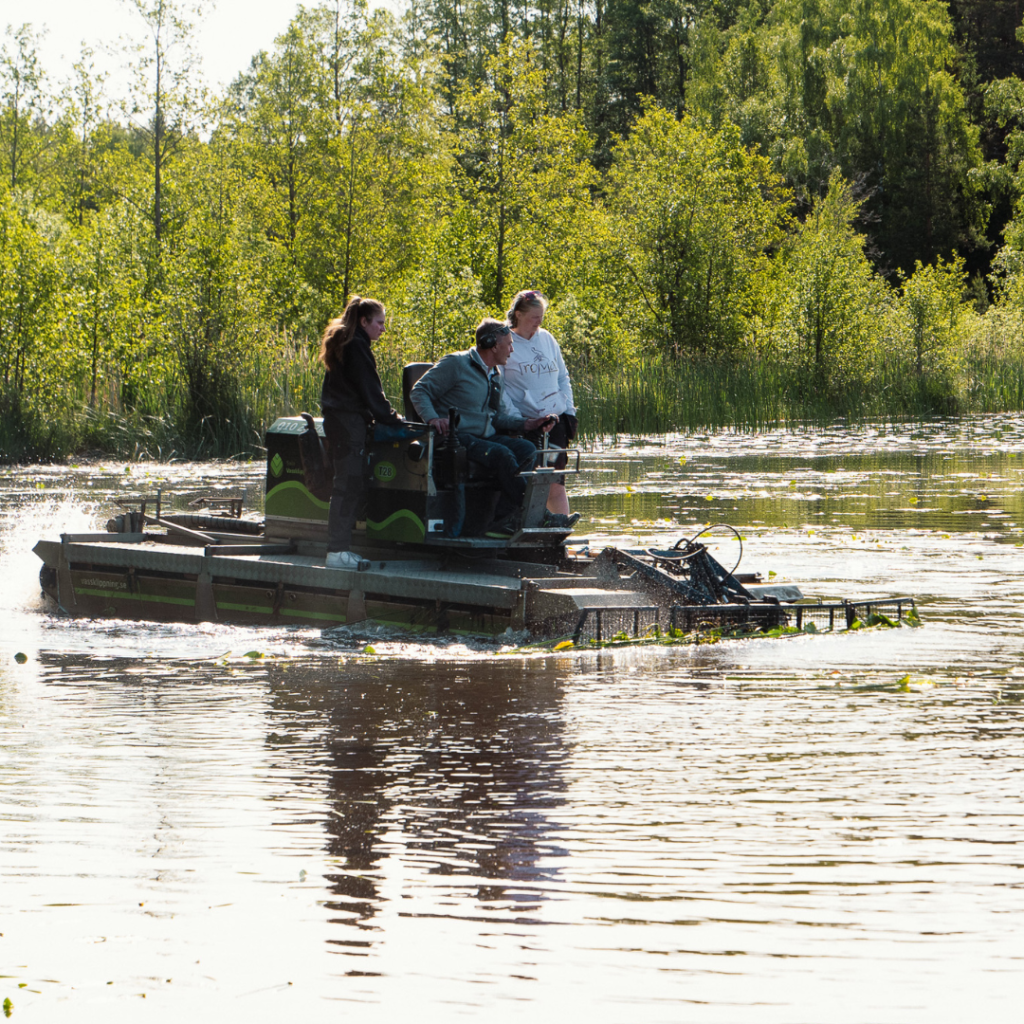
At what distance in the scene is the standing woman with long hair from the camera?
9.73 metres

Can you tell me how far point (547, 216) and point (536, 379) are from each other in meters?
33.3

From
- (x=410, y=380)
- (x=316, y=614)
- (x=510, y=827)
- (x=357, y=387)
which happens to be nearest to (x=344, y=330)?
(x=357, y=387)

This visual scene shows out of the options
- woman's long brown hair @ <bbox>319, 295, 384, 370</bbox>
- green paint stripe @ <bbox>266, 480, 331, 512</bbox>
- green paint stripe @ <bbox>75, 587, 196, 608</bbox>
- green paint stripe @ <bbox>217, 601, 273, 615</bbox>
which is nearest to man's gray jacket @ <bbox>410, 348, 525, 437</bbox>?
woman's long brown hair @ <bbox>319, 295, 384, 370</bbox>

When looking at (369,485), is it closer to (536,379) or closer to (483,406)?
(483,406)

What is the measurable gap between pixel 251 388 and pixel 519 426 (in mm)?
17352

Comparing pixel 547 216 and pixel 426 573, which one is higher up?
pixel 547 216

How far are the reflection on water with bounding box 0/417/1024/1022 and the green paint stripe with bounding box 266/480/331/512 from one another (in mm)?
1109

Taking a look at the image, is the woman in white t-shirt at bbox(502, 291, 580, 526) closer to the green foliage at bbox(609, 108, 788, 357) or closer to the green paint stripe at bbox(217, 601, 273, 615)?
the green paint stripe at bbox(217, 601, 273, 615)

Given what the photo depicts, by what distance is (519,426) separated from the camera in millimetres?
10203

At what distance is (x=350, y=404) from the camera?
9.80 meters

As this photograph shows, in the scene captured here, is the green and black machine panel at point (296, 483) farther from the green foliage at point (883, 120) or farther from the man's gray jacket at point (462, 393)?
the green foliage at point (883, 120)

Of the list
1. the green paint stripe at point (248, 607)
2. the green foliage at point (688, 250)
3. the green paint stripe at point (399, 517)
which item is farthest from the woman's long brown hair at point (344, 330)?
the green foliage at point (688, 250)

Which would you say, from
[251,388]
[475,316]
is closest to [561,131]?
[475,316]

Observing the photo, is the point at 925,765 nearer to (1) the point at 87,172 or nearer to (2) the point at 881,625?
(2) the point at 881,625
